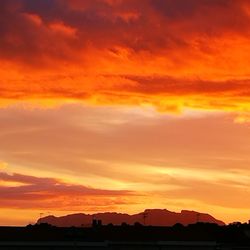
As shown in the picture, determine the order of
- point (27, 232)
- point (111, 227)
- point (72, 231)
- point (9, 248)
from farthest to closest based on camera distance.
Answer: point (111, 227)
point (72, 231)
point (27, 232)
point (9, 248)

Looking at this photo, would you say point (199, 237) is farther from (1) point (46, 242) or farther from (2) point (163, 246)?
(1) point (46, 242)

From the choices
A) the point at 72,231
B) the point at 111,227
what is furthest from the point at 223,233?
the point at 72,231

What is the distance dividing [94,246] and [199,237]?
52.6 ft

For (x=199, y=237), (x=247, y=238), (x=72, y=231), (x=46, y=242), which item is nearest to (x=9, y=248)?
(x=46, y=242)

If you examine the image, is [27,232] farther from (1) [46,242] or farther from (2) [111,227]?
(2) [111,227]

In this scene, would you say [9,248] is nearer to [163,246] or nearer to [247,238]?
[163,246]

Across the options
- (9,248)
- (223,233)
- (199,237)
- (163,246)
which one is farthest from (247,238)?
(9,248)

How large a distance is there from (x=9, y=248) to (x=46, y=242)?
4.13 m

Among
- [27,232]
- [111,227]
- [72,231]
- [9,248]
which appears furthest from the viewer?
[111,227]

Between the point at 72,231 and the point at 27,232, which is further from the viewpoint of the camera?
the point at 72,231

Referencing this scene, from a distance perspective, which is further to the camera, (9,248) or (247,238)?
(247,238)

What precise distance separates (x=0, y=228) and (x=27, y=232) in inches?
195

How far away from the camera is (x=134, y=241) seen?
101 meters

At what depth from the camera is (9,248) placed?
95.1m
